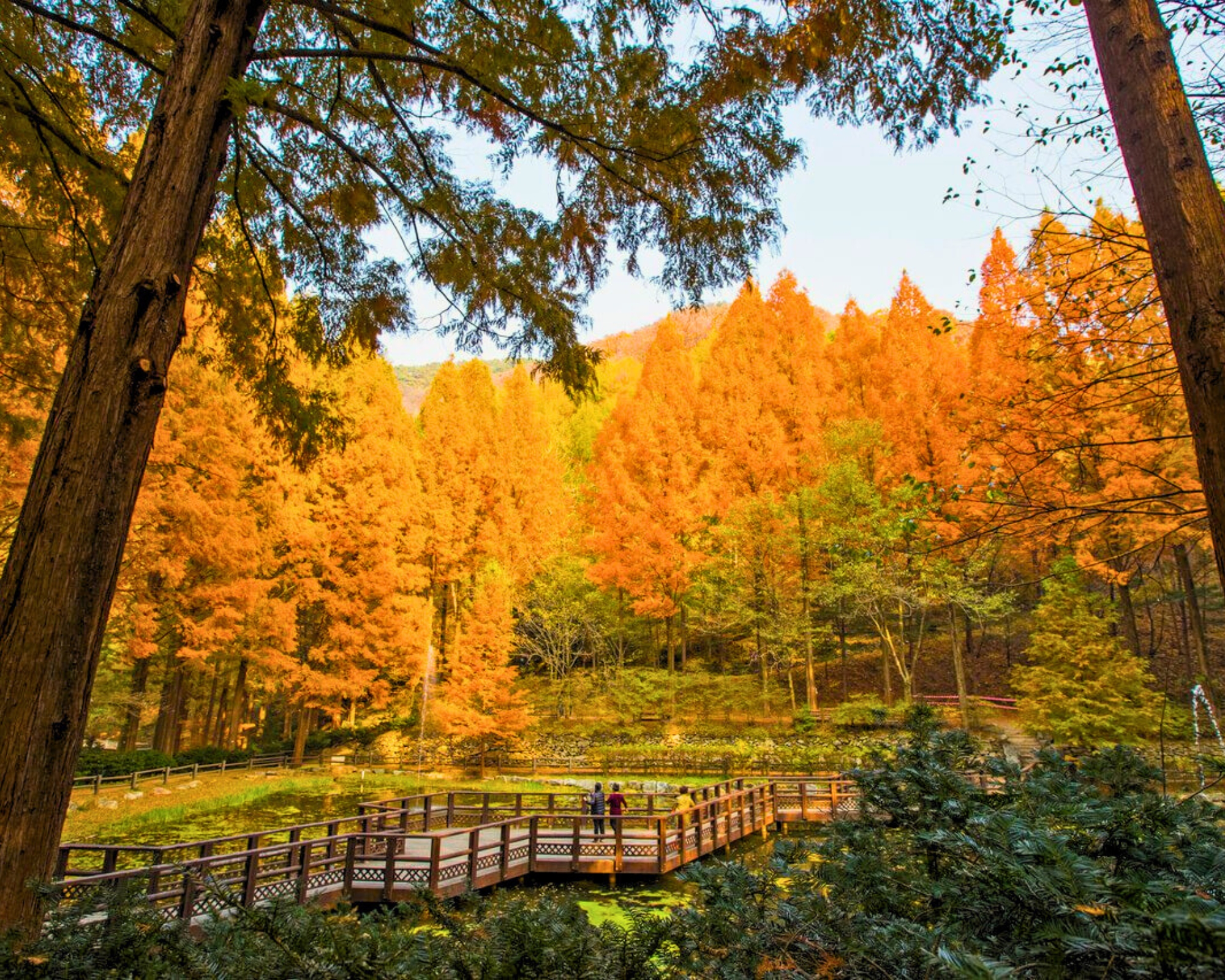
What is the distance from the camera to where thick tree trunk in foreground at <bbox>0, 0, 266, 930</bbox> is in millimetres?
2629

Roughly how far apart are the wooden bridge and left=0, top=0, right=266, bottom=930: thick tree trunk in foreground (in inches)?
114

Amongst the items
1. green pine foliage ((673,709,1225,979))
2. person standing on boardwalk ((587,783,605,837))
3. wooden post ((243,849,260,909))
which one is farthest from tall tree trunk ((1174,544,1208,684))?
wooden post ((243,849,260,909))

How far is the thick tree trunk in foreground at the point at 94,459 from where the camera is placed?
2629mm

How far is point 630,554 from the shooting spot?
2347 centimetres

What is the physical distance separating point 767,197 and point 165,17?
4.46m

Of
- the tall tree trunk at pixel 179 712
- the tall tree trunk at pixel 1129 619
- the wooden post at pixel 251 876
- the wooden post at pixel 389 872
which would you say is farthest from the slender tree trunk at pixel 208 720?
the tall tree trunk at pixel 1129 619

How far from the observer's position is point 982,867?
6.51 feet

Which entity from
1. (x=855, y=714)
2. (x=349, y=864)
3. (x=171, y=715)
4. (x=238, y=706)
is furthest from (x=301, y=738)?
(x=855, y=714)

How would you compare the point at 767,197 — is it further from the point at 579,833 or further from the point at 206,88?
the point at 579,833

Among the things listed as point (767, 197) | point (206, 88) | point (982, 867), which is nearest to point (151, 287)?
point (206, 88)

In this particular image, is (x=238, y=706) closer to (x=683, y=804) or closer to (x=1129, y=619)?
(x=683, y=804)

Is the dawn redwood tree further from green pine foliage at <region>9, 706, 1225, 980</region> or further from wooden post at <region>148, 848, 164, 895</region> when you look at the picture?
wooden post at <region>148, 848, 164, 895</region>

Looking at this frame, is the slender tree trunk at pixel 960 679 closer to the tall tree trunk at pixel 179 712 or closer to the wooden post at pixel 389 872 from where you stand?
the wooden post at pixel 389 872

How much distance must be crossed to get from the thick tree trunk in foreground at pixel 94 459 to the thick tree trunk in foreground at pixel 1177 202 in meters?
4.08
